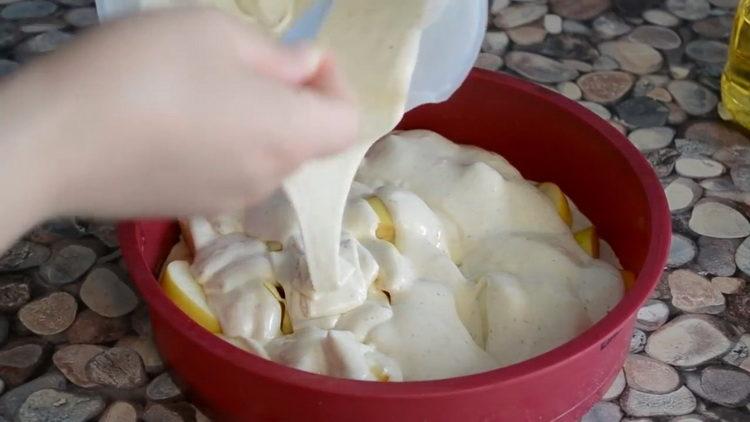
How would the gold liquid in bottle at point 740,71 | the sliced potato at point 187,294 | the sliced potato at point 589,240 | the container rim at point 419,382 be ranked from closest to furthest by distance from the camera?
the container rim at point 419,382, the sliced potato at point 187,294, the sliced potato at point 589,240, the gold liquid in bottle at point 740,71

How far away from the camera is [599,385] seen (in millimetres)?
658

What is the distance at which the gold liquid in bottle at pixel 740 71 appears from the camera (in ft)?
2.95

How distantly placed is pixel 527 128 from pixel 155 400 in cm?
36

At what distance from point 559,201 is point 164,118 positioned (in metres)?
0.47

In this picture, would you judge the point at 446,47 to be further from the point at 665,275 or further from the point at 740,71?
the point at 740,71

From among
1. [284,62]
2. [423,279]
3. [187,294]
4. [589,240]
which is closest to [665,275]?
[589,240]

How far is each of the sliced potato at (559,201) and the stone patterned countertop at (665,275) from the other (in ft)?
0.28

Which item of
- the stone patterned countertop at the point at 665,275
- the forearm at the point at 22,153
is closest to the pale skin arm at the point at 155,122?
the forearm at the point at 22,153

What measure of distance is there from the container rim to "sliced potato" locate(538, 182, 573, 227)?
3.6 inches

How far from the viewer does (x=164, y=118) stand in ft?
1.26

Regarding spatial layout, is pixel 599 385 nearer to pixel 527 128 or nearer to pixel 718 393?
pixel 718 393

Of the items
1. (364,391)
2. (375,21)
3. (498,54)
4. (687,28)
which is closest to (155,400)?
(364,391)

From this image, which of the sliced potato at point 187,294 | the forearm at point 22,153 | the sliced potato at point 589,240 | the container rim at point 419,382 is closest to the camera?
the forearm at point 22,153

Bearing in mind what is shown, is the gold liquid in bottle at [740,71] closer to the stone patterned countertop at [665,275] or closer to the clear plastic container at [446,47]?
the stone patterned countertop at [665,275]
